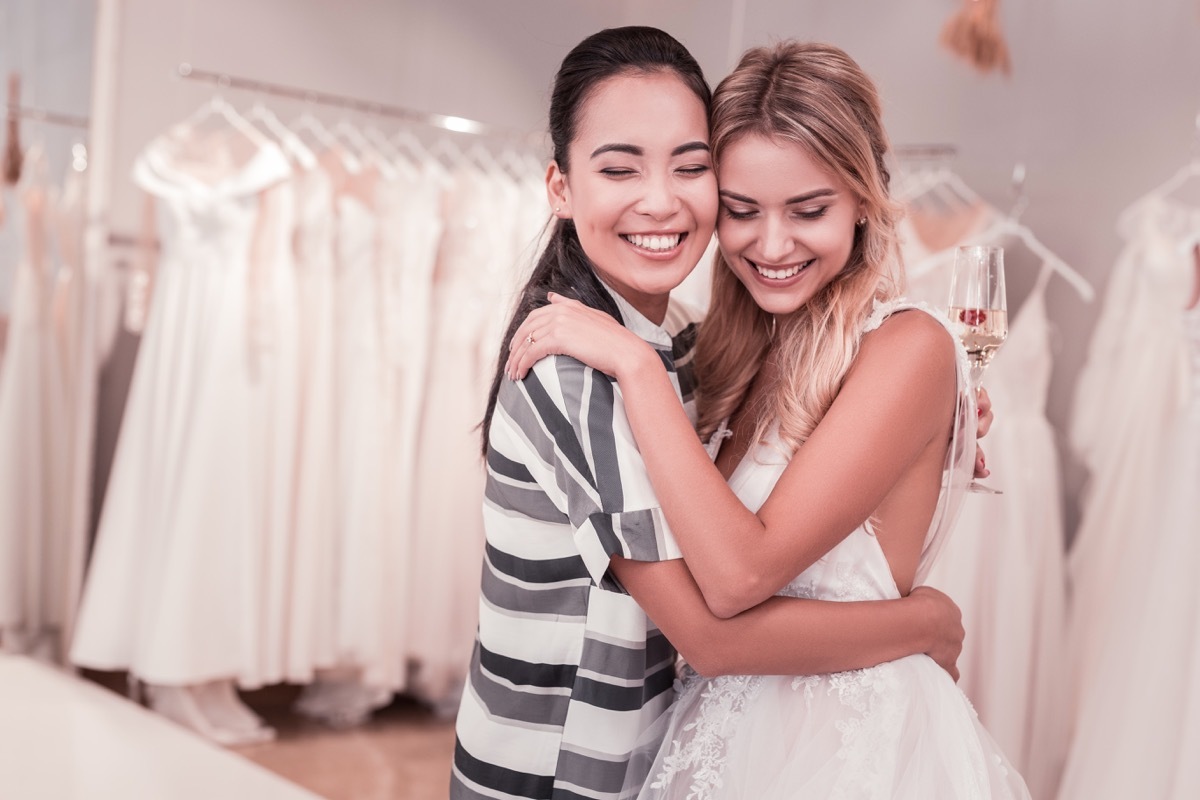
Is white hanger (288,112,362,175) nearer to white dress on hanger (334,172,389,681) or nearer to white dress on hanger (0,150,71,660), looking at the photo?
white dress on hanger (334,172,389,681)

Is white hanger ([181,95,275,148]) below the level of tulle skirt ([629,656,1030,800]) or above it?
above

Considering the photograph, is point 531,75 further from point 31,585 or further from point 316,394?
point 31,585

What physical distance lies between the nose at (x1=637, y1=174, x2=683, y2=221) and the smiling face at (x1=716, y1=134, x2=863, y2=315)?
9 centimetres

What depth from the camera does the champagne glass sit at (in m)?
1.54

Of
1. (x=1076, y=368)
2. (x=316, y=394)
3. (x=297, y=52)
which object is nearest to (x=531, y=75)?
(x=297, y=52)

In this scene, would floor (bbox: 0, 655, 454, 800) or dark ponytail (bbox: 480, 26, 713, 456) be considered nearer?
dark ponytail (bbox: 480, 26, 713, 456)

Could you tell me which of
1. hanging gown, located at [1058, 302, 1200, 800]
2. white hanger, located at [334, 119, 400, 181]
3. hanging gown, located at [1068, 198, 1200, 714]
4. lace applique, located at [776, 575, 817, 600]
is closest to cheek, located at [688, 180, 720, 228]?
lace applique, located at [776, 575, 817, 600]

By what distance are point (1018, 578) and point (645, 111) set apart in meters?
2.01

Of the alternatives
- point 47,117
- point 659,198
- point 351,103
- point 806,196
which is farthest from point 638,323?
point 47,117

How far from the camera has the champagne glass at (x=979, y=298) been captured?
154cm

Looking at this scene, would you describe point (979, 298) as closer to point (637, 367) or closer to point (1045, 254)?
point (637, 367)

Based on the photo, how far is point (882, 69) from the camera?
12.2 feet

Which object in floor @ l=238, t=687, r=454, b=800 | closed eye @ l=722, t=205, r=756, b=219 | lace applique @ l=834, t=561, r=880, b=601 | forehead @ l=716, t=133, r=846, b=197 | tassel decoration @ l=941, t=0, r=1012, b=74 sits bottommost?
floor @ l=238, t=687, r=454, b=800

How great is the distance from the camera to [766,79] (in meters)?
1.61
